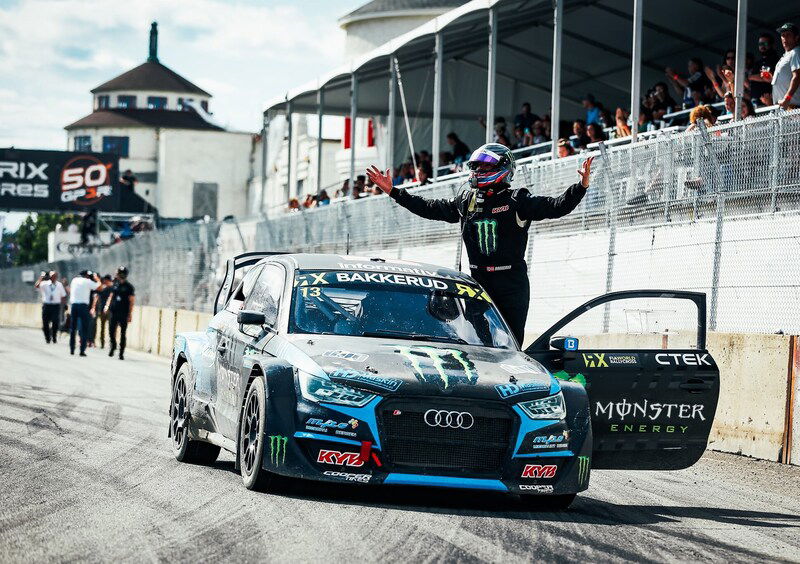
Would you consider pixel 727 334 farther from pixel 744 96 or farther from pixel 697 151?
pixel 744 96

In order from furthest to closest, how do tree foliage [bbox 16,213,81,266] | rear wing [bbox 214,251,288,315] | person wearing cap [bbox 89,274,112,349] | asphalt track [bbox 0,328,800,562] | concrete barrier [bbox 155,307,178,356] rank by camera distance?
tree foliage [bbox 16,213,81,266] < person wearing cap [bbox 89,274,112,349] < concrete barrier [bbox 155,307,178,356] < rear wing [bbox 214,251,288,315] < asphalt track [bbox 0,328,800,562]

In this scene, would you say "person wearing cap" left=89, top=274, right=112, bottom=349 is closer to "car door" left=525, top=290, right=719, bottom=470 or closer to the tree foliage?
"car door" left=525, top=290, right=719, bottom=470

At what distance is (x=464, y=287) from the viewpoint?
8945mm

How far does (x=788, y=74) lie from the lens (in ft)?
48.8

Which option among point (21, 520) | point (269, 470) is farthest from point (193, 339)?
point (21, 520)

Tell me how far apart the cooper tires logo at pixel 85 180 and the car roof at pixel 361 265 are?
59254 mm

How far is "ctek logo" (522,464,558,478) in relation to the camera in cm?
738

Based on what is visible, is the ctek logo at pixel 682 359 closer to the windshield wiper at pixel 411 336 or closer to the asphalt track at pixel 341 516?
the asphalt track at pixel 341 516

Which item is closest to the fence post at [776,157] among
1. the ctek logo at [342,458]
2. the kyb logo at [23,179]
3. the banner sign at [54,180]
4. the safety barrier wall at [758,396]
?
the safety barrier wall at [758,396]

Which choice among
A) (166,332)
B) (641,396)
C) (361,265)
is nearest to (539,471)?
(641,396)

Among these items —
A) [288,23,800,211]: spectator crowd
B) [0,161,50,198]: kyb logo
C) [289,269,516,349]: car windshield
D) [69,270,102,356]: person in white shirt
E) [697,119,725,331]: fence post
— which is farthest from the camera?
[0,161,50,198]: kyb logo

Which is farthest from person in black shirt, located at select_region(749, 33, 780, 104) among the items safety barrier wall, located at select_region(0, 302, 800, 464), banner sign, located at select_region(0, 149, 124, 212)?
banner sign, located at select_region(0, 149, 124, 212)

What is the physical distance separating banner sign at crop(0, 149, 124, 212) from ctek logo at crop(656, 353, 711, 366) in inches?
2390

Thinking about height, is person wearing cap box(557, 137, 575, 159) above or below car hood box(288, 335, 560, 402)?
above
